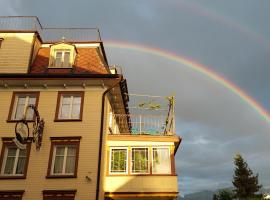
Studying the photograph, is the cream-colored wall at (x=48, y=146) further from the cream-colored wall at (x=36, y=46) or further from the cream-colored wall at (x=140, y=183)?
the cream-colored wall at (x=36, y=46)

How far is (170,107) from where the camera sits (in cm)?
2188

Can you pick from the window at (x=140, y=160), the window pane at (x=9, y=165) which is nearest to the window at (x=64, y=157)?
the window pane at (x=9, y=165)

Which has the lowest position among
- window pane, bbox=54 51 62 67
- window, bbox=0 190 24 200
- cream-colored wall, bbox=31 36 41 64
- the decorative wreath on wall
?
window, bbox=0 190 24 200

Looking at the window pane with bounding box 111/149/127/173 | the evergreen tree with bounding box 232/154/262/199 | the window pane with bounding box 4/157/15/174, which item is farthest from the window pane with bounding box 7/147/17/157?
the evergreen tree with bounding box 232/154/262/199

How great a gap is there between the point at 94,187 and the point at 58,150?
3.33m

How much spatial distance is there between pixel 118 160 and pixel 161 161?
2.69 meters

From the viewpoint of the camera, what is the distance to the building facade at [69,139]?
19.2m

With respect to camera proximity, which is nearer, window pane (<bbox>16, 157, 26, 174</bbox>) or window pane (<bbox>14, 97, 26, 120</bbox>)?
window pane (<bbox>16, 157, 26, 174</bbox>)

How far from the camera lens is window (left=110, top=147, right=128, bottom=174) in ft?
66.0

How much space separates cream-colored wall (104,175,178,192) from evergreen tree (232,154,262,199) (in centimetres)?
4479

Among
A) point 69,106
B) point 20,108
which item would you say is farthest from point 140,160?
point 20,108

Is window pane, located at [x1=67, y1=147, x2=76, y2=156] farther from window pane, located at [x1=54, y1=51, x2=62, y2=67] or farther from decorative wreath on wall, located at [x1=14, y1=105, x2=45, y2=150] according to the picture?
window pane, located at [x1=54, y1=51, x2=62, y2=67]

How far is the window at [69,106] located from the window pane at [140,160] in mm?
4231

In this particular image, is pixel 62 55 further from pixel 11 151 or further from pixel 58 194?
pixel 58 194
